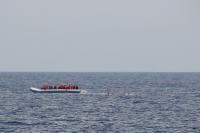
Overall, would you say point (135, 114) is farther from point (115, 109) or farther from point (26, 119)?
point (26, 119)

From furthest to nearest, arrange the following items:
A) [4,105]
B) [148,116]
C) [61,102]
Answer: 1. [61,102]
2. [4,105]
3. [148,116]

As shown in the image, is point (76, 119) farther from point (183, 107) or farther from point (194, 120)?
point (183, 107)

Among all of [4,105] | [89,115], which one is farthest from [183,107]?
[4,105]

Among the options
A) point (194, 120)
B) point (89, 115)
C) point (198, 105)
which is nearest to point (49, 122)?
point (89, 115)

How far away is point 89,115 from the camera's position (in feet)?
305

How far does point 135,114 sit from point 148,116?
12.4ft

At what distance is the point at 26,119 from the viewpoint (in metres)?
86.2

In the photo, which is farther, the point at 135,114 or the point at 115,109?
the point at 115,109

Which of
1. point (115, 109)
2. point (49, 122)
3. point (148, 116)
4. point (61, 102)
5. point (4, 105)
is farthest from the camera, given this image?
point (61, 102)

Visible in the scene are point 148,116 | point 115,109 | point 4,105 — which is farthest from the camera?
point 4,105

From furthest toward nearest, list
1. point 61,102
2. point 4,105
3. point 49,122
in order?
point 61,102 < point 4,105 < point 49,122

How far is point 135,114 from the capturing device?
94.9m

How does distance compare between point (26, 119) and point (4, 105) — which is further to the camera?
point (4, 105)

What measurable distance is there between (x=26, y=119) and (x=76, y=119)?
6.36m
